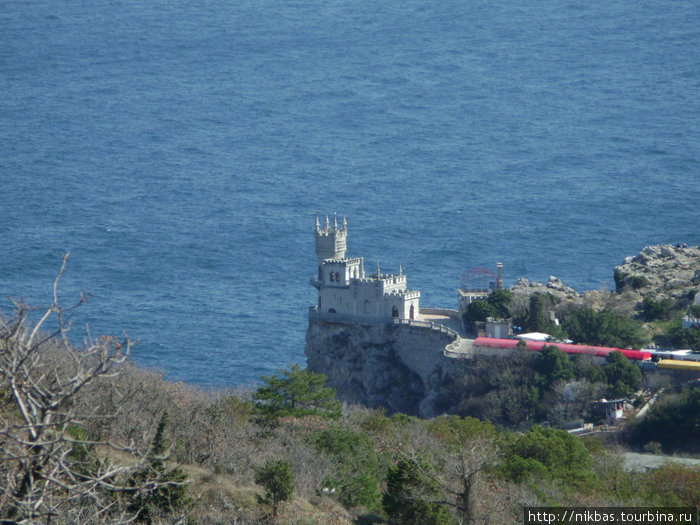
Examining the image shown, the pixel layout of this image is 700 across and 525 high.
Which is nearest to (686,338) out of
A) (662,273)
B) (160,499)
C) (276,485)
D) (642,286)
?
(642,286)

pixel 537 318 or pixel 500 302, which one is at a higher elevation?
pixel 500 302

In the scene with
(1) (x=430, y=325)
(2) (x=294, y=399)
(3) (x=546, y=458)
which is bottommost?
(3) (x=546, y=458)

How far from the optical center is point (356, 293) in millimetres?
98750

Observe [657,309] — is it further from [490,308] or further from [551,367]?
[551,367]

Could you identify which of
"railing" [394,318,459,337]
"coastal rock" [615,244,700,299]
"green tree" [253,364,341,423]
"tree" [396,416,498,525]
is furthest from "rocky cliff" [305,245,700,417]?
"tree" [396,416,498,525]

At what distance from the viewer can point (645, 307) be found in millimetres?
98375

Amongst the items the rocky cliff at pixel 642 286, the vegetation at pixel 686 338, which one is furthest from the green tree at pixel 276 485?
the rocky cliff at pixel 642 286

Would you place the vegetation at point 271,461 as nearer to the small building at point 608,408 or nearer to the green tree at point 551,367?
the small building at point 608,408

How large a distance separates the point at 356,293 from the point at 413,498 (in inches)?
2160

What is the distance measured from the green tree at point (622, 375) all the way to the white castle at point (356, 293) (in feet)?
59.6

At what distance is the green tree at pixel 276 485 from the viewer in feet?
144

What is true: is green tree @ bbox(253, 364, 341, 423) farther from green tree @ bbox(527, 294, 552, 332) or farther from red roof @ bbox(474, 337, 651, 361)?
green tree @ bbox(527, 294, 552, 332)

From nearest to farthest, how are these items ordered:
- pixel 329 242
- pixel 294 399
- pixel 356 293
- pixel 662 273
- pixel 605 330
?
1. pixel 294 399
2. pixel 605 330
3. pixel 356 293
4. pixel 329 242
5. pixel 662 273

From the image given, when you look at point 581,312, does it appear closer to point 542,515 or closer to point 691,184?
point 542,515
